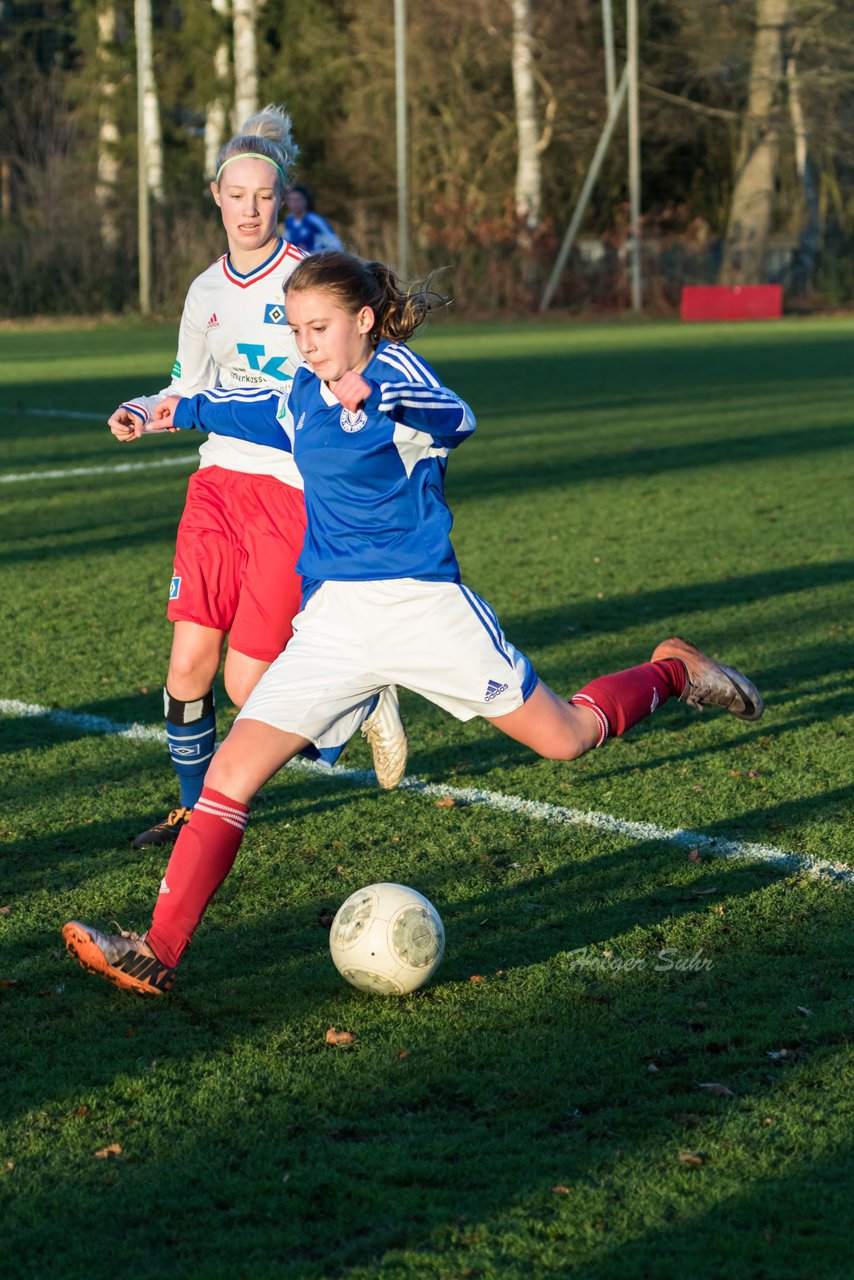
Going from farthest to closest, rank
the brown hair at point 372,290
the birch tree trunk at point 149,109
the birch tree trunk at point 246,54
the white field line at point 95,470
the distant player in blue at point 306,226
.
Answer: the birch tree trunk at point 246,54, the birch tree trunk at point 149,109, the distant player in blue at point 306,226, the white field line at point 95,470, the brown hair at point 372,290

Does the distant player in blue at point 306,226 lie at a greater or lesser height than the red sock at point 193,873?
greater

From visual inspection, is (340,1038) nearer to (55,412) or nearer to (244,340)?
(244,340)

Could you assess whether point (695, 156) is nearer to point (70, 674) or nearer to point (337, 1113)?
point (70, 674)

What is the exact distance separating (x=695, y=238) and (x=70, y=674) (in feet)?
121

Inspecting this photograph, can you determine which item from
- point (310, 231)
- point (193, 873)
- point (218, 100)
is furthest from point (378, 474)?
point (218, 100)

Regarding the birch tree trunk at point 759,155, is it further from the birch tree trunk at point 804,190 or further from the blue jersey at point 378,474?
the blue jersey at point 378,474

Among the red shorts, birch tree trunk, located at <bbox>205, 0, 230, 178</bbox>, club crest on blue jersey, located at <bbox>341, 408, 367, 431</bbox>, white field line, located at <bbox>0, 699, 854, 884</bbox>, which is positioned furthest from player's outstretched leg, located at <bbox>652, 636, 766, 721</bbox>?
birch tree trunk, located at <bbox>205, 0, 230, 178</bbox>

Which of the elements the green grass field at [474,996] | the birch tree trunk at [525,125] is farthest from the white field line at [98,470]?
the birch tree trunk at [525,125]

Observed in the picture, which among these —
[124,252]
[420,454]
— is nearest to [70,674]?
[420,454]

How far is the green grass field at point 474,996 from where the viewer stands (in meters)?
2.76

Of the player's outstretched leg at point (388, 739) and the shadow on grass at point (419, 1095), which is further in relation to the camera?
the player's outstretched leg at point (388, 739)

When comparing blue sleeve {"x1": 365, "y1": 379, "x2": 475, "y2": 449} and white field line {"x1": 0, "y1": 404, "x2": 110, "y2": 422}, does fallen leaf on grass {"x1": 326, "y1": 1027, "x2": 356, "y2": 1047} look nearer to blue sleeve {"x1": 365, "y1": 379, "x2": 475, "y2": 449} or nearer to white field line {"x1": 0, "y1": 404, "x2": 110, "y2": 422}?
blue sleeve {"x1": 365, "y1": 379, "x2": 475, "y2": 449}

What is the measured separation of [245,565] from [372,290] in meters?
1.22

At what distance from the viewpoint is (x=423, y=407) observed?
3.59 metres
